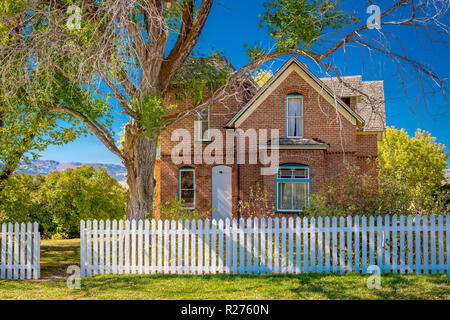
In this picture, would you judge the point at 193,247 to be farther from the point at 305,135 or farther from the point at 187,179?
the point at 187,179

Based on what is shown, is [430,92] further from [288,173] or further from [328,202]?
[288,173]

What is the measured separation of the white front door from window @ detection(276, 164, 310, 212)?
2.99 m

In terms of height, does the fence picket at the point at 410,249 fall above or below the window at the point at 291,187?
below

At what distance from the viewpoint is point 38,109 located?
10.9 metres

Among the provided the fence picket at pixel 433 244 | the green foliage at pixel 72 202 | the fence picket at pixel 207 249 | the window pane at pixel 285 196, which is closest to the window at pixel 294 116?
the window pane at pixel 285 196

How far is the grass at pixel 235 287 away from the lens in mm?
7344

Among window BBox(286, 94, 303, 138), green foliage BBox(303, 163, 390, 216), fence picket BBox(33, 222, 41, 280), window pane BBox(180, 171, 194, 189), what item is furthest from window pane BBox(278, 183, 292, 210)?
fence picket BBox(33, 222, 41, 280)

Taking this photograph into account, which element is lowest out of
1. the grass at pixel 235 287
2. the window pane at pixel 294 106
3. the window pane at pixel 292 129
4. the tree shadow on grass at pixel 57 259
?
the tree shadow on grass at pixel 57 259

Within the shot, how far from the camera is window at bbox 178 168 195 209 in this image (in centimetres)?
2041

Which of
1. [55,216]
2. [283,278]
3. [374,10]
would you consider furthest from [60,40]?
[55,216]

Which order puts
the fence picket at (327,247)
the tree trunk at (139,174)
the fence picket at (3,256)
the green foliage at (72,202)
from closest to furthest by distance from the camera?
1. the fence picket at (327,247)
2. the fence picket at (3,256)
3. the tree trunk at (139,174)
4. the green foliage at (72,202)

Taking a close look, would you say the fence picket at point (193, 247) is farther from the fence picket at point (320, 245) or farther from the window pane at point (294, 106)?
the window pane at point (294, 106)

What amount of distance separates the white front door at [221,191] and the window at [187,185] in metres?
1.19

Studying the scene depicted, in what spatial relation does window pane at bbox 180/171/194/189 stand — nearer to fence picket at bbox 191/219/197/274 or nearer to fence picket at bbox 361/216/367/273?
fence picket at bbox 191/219/197/274
